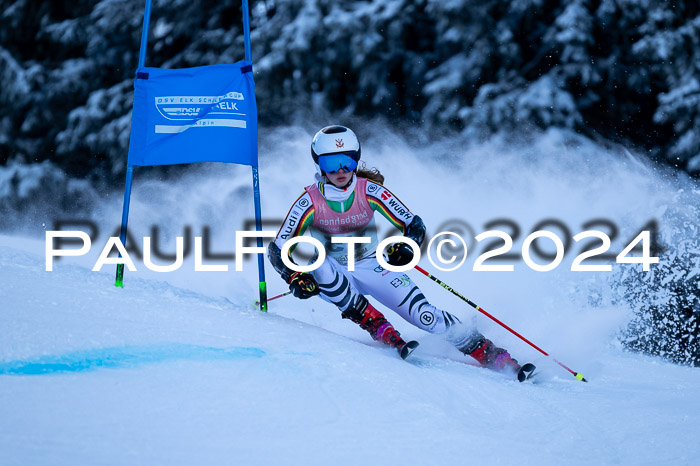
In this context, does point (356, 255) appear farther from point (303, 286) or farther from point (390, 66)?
point (390, 66)

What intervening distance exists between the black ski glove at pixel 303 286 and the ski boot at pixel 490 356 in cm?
96

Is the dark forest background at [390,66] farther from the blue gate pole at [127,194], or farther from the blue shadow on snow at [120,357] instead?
the blue shadow on snow at [120,357]

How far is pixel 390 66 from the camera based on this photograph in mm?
12055

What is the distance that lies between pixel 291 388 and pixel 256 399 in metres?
0.20

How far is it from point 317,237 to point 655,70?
7578mm

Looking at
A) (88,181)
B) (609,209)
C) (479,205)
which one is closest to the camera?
(609,209)

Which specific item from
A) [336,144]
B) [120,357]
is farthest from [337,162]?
[120,357]

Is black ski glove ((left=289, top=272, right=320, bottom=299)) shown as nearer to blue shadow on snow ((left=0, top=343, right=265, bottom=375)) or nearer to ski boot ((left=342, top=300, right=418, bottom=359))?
ski boot ((left=342, top=300, right=418, bottom=359))

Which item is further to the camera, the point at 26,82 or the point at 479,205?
the point at 26,82

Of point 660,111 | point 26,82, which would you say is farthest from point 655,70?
point 26,82

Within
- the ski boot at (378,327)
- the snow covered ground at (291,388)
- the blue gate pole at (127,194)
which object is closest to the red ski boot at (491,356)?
the snow covered ground at (291,388)

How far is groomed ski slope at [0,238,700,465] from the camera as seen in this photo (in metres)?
2.53

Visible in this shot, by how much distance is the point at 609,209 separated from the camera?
25.0ft

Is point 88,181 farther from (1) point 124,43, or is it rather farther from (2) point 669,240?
(2) point 669,240
